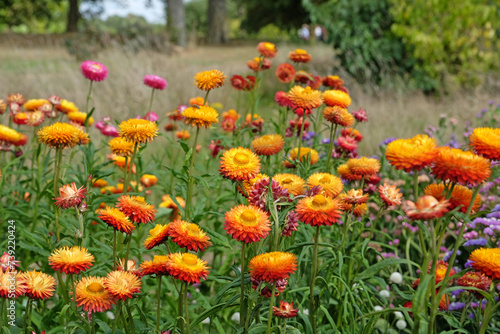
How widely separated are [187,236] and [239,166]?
266 mm

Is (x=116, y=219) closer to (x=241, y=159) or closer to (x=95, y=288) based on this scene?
(x=95, y=288)

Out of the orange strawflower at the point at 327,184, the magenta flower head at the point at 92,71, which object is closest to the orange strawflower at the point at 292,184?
the orange strawflower at the point at 327,184

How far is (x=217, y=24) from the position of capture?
22094 mm

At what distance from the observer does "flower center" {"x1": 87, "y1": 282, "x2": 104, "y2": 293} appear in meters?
1.27

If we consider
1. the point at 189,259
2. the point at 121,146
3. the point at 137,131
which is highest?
the point at 137,131

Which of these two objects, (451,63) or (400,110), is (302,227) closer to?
(400,110)

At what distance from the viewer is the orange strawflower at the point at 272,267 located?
1182 mm

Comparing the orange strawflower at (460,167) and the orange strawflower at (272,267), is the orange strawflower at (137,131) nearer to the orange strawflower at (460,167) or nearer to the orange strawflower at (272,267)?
the orange strawflower at (272,267)

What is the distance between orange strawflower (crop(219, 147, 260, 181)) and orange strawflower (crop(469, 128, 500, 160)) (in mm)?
592

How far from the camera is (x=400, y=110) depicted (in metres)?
6.50

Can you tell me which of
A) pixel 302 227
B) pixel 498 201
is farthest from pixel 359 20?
pixel 302 227

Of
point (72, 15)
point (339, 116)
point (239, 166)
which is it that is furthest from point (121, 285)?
point (72, 15)

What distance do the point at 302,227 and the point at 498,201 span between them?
1564mm

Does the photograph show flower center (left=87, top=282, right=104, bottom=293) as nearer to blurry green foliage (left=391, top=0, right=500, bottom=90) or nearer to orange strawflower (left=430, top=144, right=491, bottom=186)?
orange strawflower (left=430, top=144, right=491, bottom=186)
